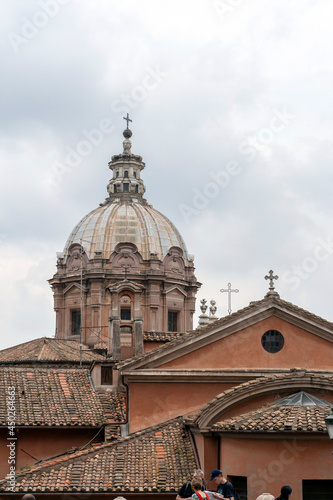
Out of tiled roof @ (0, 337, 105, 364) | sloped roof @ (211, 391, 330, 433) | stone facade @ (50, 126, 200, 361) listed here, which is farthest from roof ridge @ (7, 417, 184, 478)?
stone facade @ (50, 126, 200, 361)

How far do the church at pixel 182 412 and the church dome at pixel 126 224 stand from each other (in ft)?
68.8

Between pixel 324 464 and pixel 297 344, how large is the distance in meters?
6.61

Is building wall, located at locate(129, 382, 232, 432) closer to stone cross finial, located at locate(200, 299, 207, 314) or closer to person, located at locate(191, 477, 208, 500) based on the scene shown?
person, located at locate(191, 477, 208, 500)

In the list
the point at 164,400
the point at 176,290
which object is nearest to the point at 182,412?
the point at 164,400

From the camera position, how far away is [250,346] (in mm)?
26656

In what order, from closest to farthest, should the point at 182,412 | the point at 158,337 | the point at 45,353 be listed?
the point at 182,412 < the point at 158,337 < the point at 45,353

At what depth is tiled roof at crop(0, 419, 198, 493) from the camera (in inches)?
880

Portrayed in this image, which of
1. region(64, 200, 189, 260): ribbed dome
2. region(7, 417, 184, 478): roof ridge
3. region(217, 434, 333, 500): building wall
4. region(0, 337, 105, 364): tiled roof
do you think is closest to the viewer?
region(217, 434, 333, 500): building wall

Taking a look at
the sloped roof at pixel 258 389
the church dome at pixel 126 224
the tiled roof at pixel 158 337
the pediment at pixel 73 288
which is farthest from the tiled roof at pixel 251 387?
the church dome at pixel 126 224

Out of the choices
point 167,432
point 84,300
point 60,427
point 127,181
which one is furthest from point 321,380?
point 127,181

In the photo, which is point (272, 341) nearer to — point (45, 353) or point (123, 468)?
point (123, 468)

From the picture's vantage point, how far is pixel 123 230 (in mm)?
57781

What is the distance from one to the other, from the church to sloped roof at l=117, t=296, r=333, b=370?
28mm

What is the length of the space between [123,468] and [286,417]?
4.50 m
